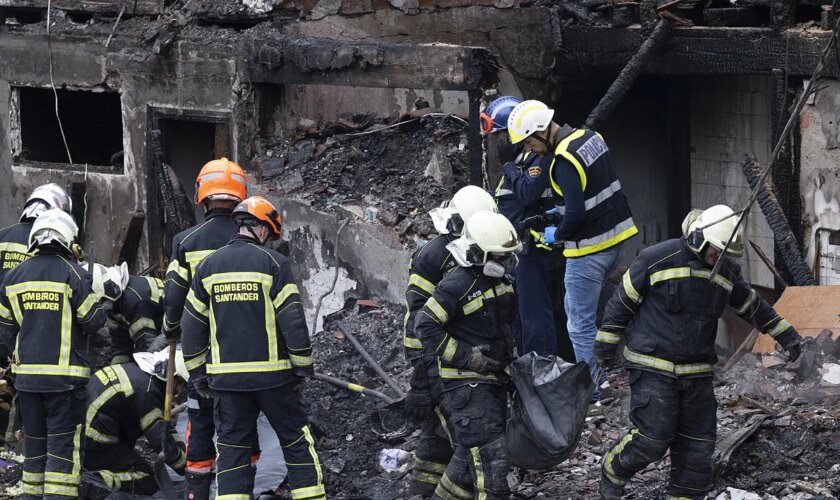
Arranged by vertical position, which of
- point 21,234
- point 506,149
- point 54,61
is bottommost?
point 21,234

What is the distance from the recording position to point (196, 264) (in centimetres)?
771

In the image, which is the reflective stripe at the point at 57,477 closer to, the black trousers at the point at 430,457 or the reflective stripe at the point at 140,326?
the reflective stripe at the point at 140,326

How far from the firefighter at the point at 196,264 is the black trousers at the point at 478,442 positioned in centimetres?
151

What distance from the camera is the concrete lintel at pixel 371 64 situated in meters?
9.78

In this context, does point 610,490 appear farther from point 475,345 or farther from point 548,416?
point 475,345

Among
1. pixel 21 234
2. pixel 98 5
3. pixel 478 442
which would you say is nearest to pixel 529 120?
pixel 478 442

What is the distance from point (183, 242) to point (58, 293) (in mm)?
852

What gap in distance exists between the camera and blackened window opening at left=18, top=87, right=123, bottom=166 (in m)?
13.2

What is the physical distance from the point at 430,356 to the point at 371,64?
3929 millimetres

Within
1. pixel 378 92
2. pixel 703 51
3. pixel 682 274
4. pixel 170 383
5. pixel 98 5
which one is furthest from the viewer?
pixel 98 5

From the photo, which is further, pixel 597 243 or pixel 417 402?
pixel 597 243

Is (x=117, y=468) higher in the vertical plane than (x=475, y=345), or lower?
lower

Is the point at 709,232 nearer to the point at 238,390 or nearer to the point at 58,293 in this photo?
the point at 238,390

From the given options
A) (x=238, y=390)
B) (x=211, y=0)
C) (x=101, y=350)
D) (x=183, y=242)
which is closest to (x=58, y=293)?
(x=183, y=242)
